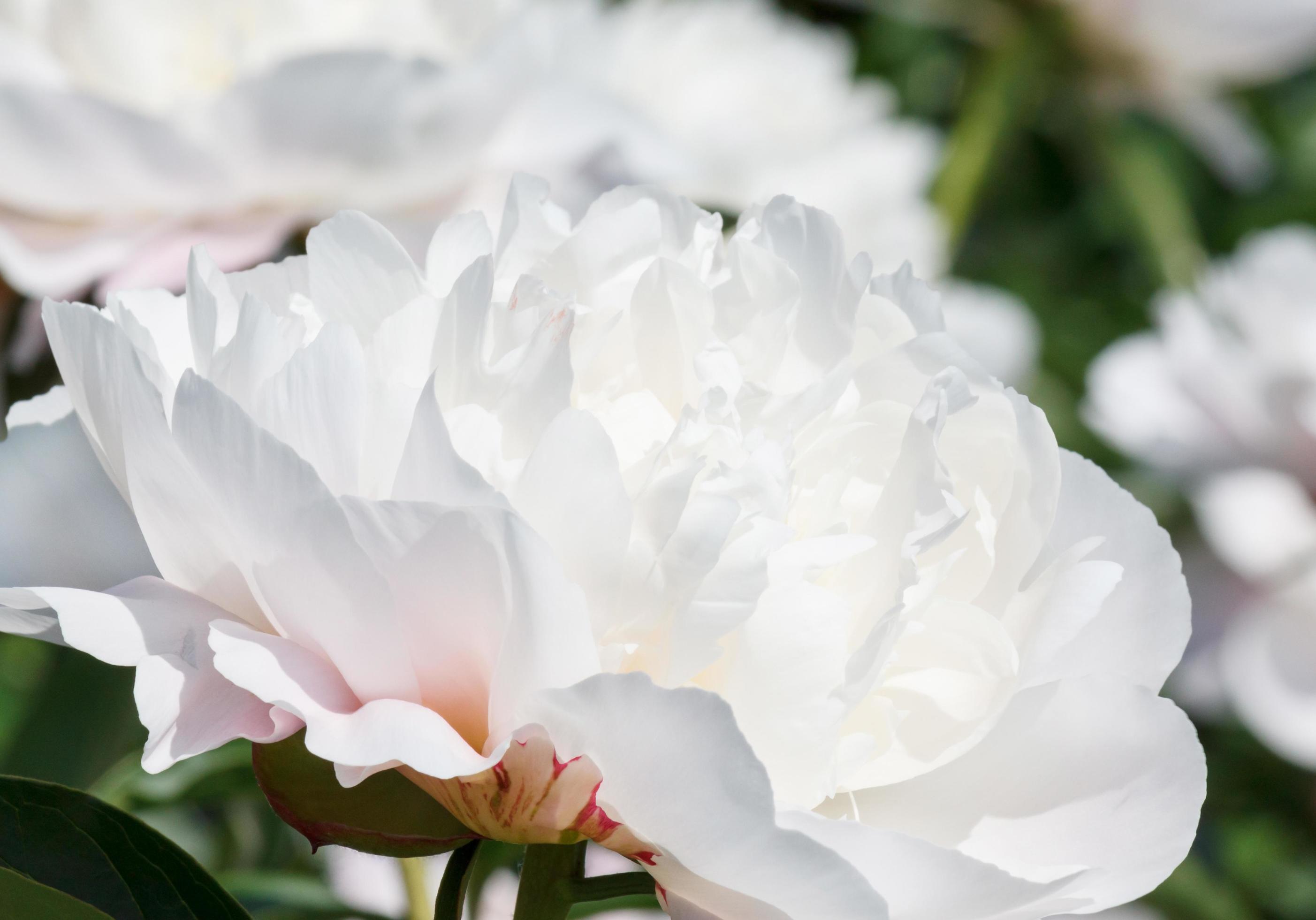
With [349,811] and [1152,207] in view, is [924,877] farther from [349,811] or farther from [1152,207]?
[1152,207]

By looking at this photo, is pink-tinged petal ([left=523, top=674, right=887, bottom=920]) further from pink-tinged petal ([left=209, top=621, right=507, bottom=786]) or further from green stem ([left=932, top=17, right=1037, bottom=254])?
green stem ([left=932, top=17, right=1037, bottom=254])

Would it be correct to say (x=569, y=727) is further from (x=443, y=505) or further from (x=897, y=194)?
(x=897, y=194)

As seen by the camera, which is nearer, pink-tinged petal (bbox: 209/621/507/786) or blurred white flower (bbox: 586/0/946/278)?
pink-tinged petal (bbox: 209/621/507/786)

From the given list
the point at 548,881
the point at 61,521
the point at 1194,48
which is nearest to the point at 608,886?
the point at 548,881

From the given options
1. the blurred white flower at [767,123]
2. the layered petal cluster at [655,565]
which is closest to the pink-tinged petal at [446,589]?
the layered petal cluster at [655,565]

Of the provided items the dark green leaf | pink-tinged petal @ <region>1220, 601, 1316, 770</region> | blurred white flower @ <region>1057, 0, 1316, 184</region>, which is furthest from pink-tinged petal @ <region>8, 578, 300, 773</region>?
blurred white flower @ <region>1057, 0, 1316, 184</region>

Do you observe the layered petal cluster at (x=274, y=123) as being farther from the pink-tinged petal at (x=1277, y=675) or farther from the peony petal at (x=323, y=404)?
the pink-tinged petal at (x=1277, y=675)
